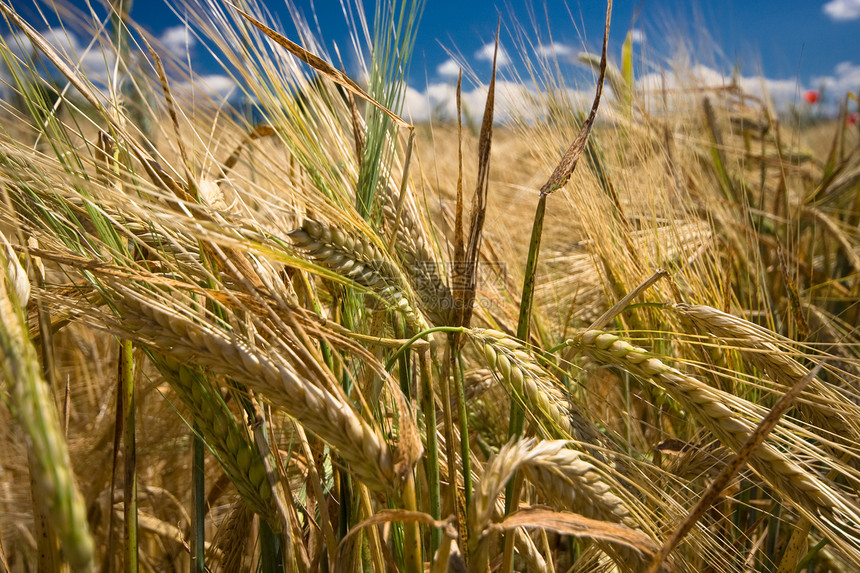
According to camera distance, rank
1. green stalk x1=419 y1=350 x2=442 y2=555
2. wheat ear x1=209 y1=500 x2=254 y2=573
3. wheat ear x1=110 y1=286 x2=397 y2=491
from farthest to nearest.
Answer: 1. wheat ear x1=209 y1=500 x2=254 y2=573
2. green stalk x1=419 y1=350 x2=442 y2=555
3. wheat ear x1=110 y1=286 x2=397 y2=491

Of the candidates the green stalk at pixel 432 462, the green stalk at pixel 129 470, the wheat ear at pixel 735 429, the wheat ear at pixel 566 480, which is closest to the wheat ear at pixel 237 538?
the green stalk at pixel 129 470

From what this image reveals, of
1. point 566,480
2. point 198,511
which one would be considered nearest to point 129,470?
point 198,511

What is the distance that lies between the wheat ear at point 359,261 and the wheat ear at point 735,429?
0.22 metres

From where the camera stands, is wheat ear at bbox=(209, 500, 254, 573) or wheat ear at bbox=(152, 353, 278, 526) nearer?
wheat ear at bbox=(152, 353, 278, 526)

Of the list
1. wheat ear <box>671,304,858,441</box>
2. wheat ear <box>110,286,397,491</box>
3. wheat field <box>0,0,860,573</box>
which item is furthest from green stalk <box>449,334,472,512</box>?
wheat ear <box>671,304,858,441</box>

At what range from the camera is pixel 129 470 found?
2.12ft

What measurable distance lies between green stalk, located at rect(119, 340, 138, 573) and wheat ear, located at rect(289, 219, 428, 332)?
30 cm

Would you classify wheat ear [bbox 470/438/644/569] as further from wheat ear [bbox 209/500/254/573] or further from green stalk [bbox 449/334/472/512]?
wheat ear [bbox 209/500/254/573]

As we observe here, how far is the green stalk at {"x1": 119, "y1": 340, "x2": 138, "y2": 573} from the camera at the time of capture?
0.62m

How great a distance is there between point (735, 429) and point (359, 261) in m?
0.45

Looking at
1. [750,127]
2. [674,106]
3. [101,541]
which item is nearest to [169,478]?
[101,541]

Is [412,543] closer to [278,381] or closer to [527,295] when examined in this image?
[278,381]

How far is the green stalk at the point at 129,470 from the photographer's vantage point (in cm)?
62

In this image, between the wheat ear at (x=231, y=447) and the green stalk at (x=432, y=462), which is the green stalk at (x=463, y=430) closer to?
the green stalk at (x=432, y=462)
